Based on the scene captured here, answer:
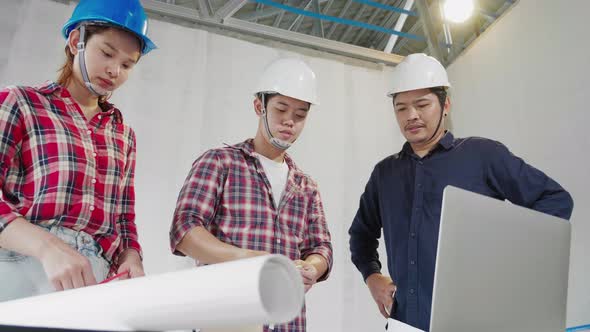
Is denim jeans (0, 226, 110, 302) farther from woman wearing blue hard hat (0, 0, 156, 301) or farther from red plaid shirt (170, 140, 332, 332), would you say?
red plaid shirt (170, 140, 332, 332)

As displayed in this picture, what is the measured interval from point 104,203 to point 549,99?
251 cm

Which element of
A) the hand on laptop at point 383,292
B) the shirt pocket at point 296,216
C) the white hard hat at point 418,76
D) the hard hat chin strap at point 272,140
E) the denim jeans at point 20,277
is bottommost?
the hand on laptop at point 383,292

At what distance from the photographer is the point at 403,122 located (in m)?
1.82

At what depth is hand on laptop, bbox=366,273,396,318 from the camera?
166 centimetres

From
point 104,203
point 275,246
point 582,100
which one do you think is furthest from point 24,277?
point 582,100

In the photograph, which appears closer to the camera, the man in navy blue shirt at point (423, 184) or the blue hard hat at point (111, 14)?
the blue hard hat at point (111, 14)

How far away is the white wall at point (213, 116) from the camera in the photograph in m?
2.90

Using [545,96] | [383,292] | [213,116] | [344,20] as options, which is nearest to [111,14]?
[383,292]

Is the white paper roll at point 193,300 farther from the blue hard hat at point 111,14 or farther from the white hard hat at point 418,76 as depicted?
the white hard hat at point 418,76

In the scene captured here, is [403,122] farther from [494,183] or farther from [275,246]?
[275,246]

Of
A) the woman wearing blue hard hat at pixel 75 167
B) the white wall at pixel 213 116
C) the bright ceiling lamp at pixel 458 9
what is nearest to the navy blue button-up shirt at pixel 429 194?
the woman wearing blue hard hat at pixel 75 167

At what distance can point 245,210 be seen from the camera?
1.54 meters

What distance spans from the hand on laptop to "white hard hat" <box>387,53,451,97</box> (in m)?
0.76

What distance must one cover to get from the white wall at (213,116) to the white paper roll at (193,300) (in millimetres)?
2579
